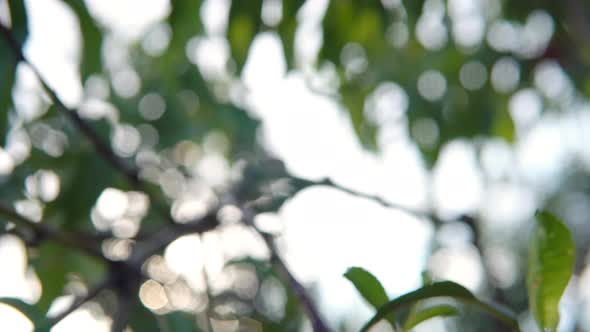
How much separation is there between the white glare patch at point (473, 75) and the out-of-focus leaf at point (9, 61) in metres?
0.66

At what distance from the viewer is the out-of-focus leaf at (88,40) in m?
0.66

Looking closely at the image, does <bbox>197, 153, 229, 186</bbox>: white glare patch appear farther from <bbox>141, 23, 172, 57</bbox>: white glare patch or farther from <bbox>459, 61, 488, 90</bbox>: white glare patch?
<bbox>459, 61, 488, 90</bbox>: white glare patch

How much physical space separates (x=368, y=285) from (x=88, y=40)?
373 mm

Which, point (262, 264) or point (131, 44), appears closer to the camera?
point (262, 264)

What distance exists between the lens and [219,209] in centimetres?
74

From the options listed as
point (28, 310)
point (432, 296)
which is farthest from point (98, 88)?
point (432, 296)

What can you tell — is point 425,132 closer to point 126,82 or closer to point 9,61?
point 126,82

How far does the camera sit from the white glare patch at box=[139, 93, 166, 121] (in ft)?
3.30

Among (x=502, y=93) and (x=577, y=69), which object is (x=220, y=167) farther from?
(x=577, y=69)

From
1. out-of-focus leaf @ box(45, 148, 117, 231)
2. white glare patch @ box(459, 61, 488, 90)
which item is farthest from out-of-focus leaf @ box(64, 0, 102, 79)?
white glare patch @ box(459, 61, 488, 90)

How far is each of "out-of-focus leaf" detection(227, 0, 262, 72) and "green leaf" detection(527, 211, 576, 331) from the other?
1.05 ft

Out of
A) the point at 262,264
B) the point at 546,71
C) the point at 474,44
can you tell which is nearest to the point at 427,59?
the point at 474,44

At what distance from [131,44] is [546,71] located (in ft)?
2.08

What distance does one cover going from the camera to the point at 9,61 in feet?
1.92
